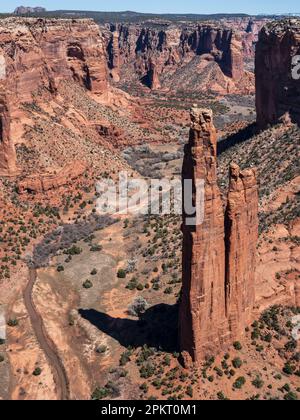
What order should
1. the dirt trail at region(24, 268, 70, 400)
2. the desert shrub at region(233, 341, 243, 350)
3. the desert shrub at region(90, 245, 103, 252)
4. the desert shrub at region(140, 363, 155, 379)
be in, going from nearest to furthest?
the desert shrub at region(233, 341, 243, 350), the desert shrub at region(140, 363, 155, 379), the dirt trail at region(24, 268, 70, 400), the desert shrub at region(90, 245, 103, 252)

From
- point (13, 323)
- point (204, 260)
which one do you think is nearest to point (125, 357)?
point (204, 260)

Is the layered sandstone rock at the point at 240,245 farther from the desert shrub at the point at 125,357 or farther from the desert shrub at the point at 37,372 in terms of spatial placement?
the desert shrub at the point at 37,372

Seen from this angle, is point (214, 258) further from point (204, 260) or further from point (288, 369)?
point (288, 369)

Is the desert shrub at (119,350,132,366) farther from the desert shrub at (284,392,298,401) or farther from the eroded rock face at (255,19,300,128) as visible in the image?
the eroded rock face at (255,19,300,128)

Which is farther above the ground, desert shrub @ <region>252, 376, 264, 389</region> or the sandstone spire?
the sandstone spire

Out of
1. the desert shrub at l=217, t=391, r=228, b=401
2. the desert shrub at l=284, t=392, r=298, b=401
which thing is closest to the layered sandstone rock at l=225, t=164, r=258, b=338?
the desert shrub at l=217, t=391, r=228, b=401
